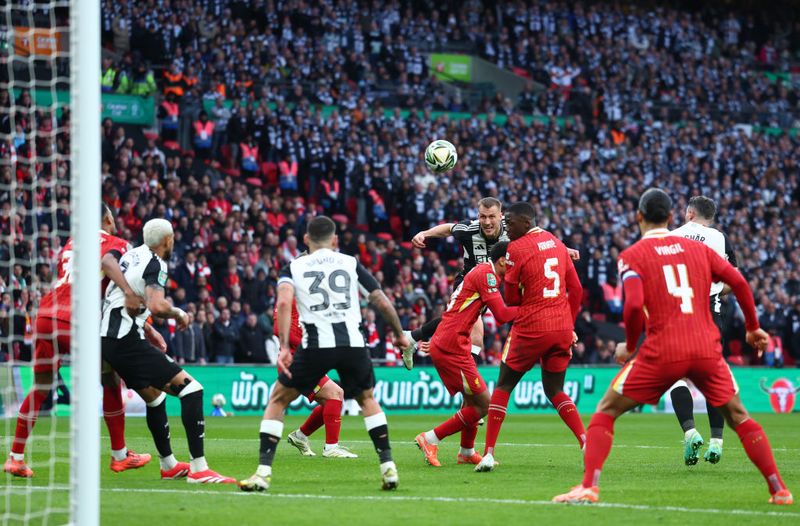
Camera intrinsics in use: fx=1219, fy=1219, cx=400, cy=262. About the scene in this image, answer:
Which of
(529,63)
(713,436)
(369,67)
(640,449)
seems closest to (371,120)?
(369,67)

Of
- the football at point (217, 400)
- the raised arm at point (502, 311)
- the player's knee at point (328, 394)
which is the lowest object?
the football at point (217, 400)

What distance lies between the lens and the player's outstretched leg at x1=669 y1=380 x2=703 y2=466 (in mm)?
12102

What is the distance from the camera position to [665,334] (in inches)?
340

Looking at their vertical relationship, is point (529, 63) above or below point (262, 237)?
above

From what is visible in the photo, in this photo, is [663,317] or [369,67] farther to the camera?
[369,67]

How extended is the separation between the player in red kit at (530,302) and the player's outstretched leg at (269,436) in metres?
2.76

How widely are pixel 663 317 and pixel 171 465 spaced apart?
15.4 ft

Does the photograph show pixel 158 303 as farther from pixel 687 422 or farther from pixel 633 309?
pixel 687 422

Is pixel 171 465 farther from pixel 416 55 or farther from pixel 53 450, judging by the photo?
pixel 416 55

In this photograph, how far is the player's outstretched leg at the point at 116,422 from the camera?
438 inches

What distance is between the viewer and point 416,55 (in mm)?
37594

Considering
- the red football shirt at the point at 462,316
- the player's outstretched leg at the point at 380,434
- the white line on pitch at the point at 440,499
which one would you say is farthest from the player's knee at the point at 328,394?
the white line on pitch at the point at 440,499

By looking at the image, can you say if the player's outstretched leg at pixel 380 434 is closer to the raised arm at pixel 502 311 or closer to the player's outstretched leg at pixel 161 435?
the player's outstretched leg at pixel 161 435

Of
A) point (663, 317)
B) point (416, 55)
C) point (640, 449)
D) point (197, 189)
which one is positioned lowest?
point (640, 449)
